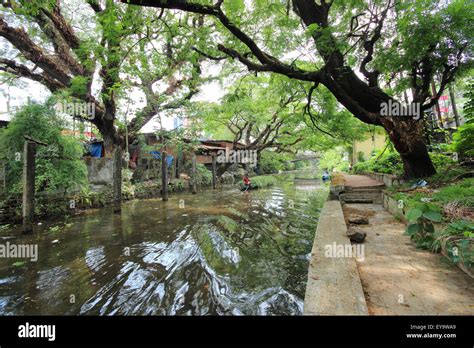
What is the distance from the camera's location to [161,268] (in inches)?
215

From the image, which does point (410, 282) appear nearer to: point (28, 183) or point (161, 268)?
point (161, 268)

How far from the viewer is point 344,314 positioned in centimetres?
225

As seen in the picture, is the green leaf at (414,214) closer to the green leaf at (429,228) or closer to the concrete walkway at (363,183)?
the green leaf at (429,228)

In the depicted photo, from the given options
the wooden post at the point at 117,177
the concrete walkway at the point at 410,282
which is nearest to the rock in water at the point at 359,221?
the concrete walkway at the point at 410,282

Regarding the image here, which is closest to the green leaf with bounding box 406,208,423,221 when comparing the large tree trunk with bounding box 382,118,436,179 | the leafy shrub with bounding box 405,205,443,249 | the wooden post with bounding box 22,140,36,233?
the leafy shrub with bounding box 405,205,443,249

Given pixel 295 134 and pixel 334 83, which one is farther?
pixel 295 134

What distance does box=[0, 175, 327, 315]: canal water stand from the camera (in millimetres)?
3980

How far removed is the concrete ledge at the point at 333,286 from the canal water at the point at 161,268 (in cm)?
92

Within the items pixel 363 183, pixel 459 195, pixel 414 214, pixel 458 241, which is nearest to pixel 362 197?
pixel 363 183

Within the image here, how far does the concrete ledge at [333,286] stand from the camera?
237 centimetres

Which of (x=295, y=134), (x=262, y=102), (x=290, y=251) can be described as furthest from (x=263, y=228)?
(x=295, y=134)

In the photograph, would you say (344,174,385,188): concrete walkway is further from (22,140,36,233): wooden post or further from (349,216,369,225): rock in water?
(22,140,36,233): wooden post
